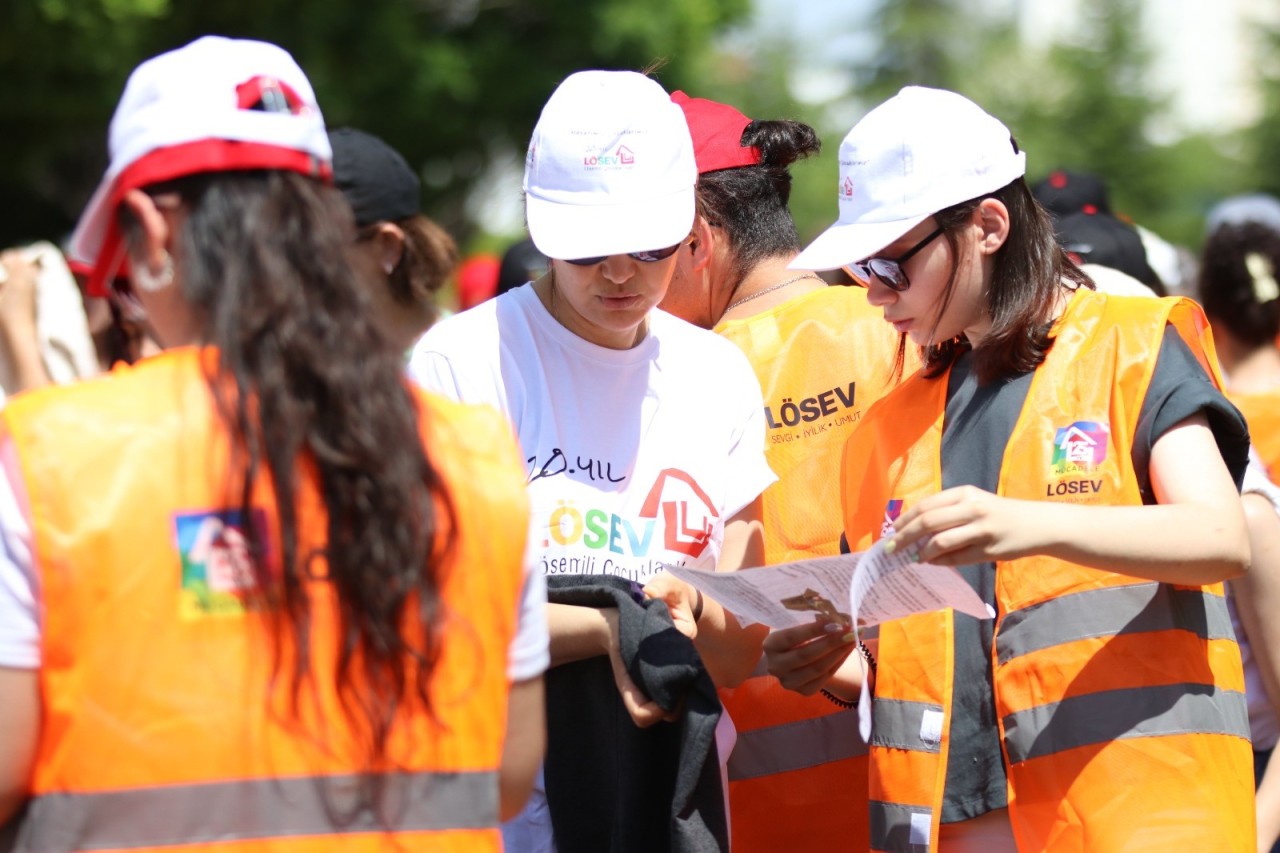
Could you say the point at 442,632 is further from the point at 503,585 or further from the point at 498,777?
the point at 498,777

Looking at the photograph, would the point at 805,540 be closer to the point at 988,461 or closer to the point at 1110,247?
the point at 988,461

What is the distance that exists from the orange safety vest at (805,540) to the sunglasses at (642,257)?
73 cm

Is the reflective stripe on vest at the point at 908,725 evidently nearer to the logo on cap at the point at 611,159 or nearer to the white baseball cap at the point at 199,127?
the logo on cap at the point at 611,159

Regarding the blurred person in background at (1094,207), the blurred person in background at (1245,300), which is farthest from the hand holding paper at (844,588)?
the blurred person in background at (1245,300)

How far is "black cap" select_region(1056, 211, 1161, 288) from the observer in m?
4.82

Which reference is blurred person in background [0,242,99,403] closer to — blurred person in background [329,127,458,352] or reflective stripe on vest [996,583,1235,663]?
blurred person in background [329,127,458,352]

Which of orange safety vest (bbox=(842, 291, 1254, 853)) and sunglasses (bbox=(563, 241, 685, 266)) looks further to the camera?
sunglasses (bbox=(563, 241, 685, 266))

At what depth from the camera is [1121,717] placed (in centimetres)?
271

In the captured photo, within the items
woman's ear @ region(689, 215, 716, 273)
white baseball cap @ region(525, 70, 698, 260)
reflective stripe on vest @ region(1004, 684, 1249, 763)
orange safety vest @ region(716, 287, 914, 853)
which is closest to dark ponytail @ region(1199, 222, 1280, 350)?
orange safety vest @ region(716, 287, 914, 853)

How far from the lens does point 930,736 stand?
9.39 feet

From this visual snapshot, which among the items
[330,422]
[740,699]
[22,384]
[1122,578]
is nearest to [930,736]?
[1122,578]

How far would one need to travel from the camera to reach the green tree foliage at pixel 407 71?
1504 cm

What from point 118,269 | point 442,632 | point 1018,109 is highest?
point 1018,109

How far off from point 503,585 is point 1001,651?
1184 mm
